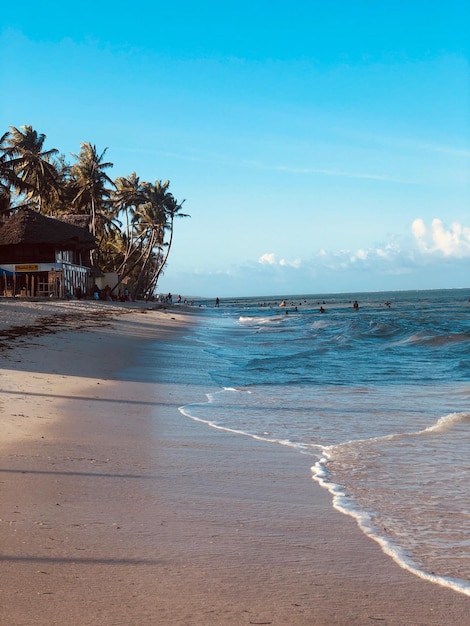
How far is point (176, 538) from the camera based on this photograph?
3.75m

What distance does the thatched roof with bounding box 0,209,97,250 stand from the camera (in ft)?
151

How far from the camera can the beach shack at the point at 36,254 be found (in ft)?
152

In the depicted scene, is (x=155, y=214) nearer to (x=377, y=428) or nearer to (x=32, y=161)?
(x=32, y=161)

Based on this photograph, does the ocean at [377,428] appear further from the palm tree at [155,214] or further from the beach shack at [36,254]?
the palm tree at [155,214]

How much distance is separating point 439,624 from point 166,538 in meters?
1.60

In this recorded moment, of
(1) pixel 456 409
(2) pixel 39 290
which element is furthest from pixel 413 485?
(2) pixel 39 290

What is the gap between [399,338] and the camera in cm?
2781

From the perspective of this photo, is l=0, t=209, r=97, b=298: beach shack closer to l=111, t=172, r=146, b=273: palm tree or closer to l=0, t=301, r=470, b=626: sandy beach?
l=111, t=172, r=146, b=273: palm tree

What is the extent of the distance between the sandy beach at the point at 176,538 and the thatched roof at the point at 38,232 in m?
40.8

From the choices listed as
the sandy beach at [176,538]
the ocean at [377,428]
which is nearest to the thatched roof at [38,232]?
the ocean at [377,428]

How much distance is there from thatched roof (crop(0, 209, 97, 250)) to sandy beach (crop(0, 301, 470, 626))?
4080 cm

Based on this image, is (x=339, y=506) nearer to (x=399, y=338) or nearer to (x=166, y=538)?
(x=166, y=538)

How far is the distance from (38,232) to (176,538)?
150 ft

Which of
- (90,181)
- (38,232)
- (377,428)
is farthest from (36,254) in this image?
(377,428)
